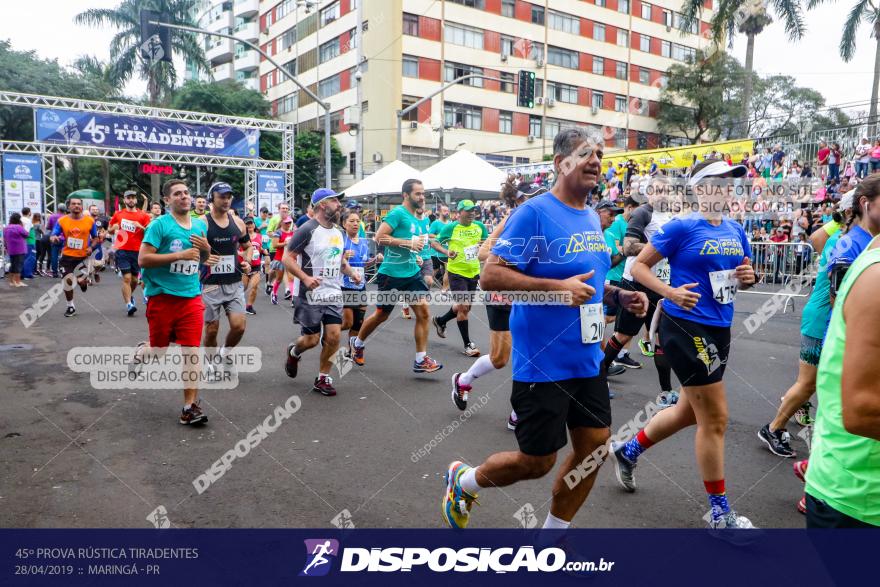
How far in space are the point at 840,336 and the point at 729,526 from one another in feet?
6.58

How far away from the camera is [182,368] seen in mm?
5305

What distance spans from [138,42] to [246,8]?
27327 millimetres

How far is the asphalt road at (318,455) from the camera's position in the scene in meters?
3.71

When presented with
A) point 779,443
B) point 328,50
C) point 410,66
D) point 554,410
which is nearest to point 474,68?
point 410,66

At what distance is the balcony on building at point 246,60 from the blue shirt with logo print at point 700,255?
201ft

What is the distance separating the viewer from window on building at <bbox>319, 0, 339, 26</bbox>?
4550cm

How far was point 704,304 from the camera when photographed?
3.64 metres

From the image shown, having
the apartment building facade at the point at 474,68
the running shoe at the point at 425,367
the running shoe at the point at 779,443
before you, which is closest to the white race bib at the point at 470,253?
the running shoe at the point at 425,367

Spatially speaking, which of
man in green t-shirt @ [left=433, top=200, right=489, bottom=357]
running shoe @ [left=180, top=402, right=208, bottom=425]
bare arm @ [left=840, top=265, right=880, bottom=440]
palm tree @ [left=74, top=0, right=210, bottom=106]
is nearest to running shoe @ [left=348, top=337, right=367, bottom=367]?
man in green t-shirt @ [left=433, top=200, right=489, bottom=357]

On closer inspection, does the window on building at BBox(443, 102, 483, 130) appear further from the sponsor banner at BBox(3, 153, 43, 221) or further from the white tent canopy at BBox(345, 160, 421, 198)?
the sponsor banner at BBox(3, 153, 43, 221)

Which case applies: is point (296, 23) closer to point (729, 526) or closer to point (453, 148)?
point (453, 148)

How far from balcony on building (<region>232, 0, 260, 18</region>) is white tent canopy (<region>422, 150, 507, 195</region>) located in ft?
160

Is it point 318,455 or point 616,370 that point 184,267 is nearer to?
point 318,455

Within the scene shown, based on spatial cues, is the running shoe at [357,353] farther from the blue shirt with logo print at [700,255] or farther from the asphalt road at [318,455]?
the blue shirt with logo print at [700,255]
